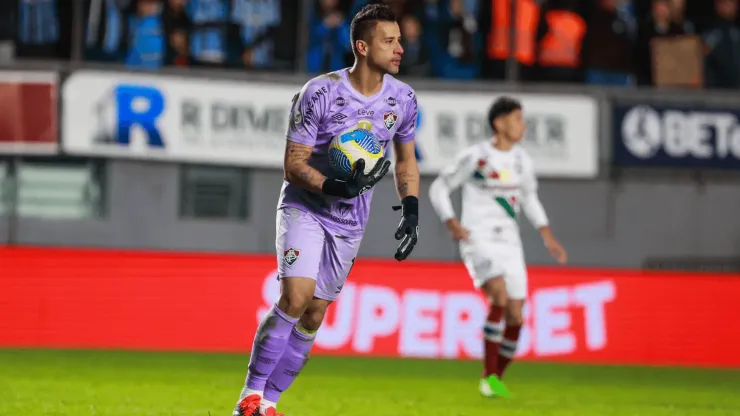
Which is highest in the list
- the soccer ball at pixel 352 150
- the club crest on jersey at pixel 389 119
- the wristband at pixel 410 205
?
the club crest on jersey at pixel 389 119

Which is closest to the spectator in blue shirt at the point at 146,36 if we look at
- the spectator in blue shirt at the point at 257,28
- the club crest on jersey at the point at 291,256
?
the spectator in blue shirt at the point at 257,28

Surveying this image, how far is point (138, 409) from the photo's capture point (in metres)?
8.13

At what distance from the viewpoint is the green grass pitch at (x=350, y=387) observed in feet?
28.1

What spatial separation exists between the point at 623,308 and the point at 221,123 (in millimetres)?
6357

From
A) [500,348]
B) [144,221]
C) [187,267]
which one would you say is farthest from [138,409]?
[144,221]

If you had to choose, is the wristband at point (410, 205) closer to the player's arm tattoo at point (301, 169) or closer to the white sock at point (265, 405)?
the player's arm tattoo at point (301, 169)

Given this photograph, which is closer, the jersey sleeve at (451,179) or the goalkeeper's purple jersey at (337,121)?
the goalkeeper's purple jersey at (337,121)

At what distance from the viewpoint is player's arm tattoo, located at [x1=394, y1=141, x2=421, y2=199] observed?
7008 mm

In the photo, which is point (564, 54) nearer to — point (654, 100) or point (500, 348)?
point (654, 100)

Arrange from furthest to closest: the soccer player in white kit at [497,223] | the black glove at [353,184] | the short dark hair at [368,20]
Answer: the soccer player in white kit at [497,223], the short dark hair at [368,20], the black glove at [353,184]

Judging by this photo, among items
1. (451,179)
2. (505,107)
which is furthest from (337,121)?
(451,179)

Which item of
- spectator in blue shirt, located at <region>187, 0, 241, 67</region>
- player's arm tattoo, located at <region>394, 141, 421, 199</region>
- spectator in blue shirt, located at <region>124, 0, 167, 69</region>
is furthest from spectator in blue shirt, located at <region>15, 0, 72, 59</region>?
player's arm tattoo, located at <region>394, 141, 421, 199</region>

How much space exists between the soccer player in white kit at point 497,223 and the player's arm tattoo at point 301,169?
145 inches

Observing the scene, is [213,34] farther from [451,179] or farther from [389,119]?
[389,119]
